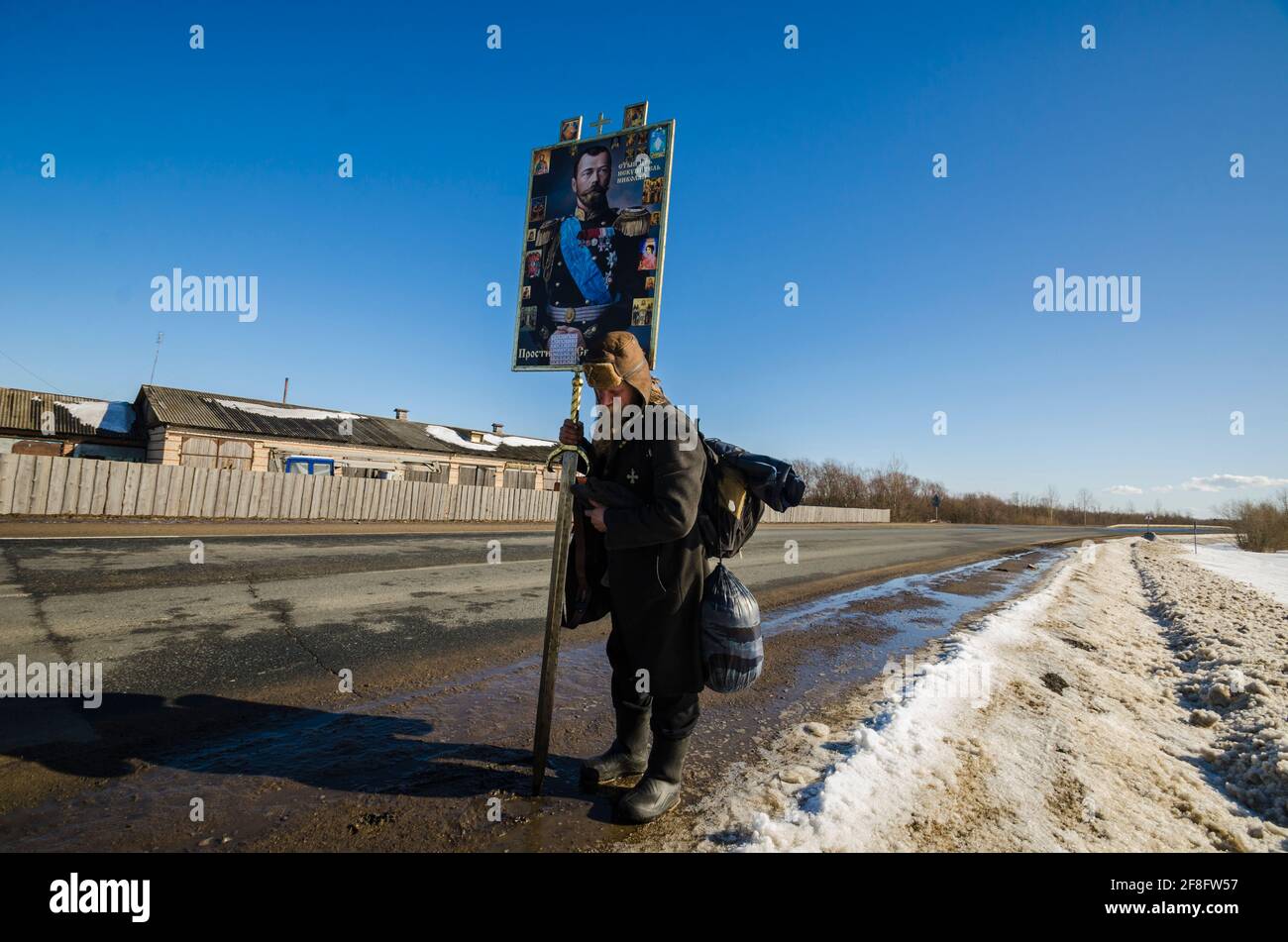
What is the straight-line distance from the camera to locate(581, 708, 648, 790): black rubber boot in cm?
279

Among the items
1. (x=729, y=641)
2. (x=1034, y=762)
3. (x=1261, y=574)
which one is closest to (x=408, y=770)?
(x=729, y=641)

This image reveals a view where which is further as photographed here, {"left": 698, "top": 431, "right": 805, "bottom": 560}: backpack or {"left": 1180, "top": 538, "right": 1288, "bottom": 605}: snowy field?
{"left": 1180, "top": 538, "right": 1288, "bottom": 605}: snowy field

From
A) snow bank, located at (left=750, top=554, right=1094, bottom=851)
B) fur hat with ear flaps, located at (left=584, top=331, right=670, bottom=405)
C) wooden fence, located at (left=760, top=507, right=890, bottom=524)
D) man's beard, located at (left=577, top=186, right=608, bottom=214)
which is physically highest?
man's beard, located at (left=577, top=186, right=608, bottom=214)

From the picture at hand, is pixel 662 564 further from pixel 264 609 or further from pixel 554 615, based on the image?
pixel 264 609

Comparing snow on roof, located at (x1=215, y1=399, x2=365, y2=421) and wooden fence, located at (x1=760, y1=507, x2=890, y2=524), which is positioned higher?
snow on roof, located at (x1=215, y1=399, x2=365, y2=421)

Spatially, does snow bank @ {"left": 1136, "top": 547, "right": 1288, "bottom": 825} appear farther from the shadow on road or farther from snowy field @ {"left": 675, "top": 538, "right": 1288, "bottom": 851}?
the shadow on road

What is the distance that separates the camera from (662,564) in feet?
7.98

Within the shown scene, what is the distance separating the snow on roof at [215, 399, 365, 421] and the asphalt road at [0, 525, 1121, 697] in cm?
2014

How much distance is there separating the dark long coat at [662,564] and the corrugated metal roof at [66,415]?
34708 mm

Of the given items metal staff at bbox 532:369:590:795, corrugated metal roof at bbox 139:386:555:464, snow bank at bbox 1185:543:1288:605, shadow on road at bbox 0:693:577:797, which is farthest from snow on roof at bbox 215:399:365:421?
snow bank at bbox 1185:543:1288:605

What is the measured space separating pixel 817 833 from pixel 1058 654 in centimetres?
488

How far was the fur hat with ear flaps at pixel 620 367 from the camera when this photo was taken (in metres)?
2.57

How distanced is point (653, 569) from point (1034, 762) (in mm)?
2486

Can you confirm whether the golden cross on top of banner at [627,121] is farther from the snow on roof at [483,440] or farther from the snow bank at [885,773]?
the snow on roof at [483,440]
